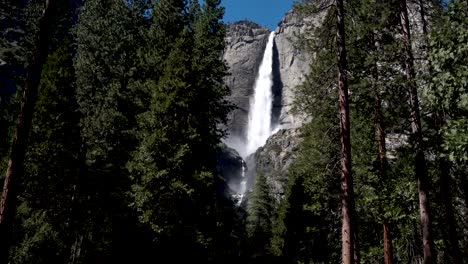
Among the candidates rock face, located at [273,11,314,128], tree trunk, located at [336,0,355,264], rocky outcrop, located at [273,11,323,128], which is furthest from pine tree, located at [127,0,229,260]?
rock face, located at [273,11,314,128]

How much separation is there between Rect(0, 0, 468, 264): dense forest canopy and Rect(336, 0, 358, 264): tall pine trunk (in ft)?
0.11

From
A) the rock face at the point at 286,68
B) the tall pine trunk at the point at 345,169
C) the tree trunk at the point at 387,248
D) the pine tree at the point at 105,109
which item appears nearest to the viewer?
the tall pine trunk at the point at 345,169

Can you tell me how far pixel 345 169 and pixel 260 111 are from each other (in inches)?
4631

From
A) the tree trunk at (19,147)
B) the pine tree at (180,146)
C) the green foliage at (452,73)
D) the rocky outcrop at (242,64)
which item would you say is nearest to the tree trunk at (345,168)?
the green foliage at (452,73)

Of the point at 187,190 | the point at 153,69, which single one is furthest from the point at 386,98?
the point at 153,69

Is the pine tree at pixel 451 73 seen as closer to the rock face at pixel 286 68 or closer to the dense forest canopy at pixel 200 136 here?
the dense forest canopy at pixel 200 136

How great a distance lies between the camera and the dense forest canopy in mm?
10727

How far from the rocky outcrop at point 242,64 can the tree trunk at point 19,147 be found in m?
113

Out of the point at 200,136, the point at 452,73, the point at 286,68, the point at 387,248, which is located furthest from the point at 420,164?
the point at 286,68

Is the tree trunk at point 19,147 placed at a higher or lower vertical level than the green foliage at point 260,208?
lower

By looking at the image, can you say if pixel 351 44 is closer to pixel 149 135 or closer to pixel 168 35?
pixel 149 135

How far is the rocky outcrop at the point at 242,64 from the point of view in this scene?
126750 millimetres

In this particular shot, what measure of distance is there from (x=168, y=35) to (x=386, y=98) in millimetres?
15154

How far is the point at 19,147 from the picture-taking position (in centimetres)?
1010
